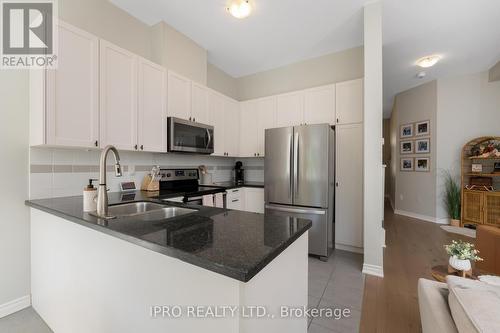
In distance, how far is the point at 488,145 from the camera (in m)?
4.04

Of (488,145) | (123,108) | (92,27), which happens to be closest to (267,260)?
(123,108)

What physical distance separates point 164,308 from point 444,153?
589 cm

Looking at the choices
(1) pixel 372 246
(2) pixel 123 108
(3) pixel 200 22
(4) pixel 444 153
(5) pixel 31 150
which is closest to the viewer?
(5) pixel 31 150

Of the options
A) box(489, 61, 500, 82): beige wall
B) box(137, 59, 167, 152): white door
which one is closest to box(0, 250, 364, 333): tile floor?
box(137, 59, 167, 152): white door

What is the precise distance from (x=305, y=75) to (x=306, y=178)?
194 centimetres

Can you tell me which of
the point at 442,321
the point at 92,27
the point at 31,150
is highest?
the point at 92,27

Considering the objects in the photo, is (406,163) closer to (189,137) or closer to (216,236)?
(189,137)

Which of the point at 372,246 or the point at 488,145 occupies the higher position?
the point at 488,145

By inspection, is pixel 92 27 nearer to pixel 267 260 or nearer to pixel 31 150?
pixel 31 150

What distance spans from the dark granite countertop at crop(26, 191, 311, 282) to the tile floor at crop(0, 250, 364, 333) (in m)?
1.07

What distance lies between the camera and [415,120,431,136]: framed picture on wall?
477 centimetres

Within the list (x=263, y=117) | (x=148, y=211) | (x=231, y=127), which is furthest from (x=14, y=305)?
(x=263, y=117)

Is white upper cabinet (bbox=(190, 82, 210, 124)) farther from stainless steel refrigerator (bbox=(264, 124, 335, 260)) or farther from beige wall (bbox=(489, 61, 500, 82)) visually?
beige wall (bbox=(489, 61, 500, 82))

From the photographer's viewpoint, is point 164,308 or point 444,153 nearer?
point 164,308
